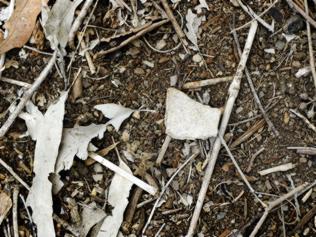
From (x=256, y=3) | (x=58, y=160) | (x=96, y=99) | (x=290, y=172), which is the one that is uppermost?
(x=256, y=3)

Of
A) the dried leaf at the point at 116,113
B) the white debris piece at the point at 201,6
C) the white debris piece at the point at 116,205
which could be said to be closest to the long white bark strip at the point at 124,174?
the white debris piece at the point at 116,205

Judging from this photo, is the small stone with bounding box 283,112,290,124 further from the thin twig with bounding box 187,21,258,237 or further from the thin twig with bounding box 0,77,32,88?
the thin twig with bounding box 0,77,32,88

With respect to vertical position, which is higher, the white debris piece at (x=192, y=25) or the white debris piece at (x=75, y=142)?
the white debris piece at (x=192, y=25)

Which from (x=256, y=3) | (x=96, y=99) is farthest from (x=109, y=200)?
(x=256, y=3)

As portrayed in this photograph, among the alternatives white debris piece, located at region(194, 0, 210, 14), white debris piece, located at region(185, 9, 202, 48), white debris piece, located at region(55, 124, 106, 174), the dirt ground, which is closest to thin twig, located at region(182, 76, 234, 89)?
the dirt ground

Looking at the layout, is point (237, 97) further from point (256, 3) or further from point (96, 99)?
point (96, 99)

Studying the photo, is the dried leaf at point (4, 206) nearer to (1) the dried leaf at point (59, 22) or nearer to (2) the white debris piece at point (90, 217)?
(2) the white debris piece at point (90, 217)

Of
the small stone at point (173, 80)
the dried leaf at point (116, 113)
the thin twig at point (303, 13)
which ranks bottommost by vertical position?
the dried leaf at point (116, 113)
